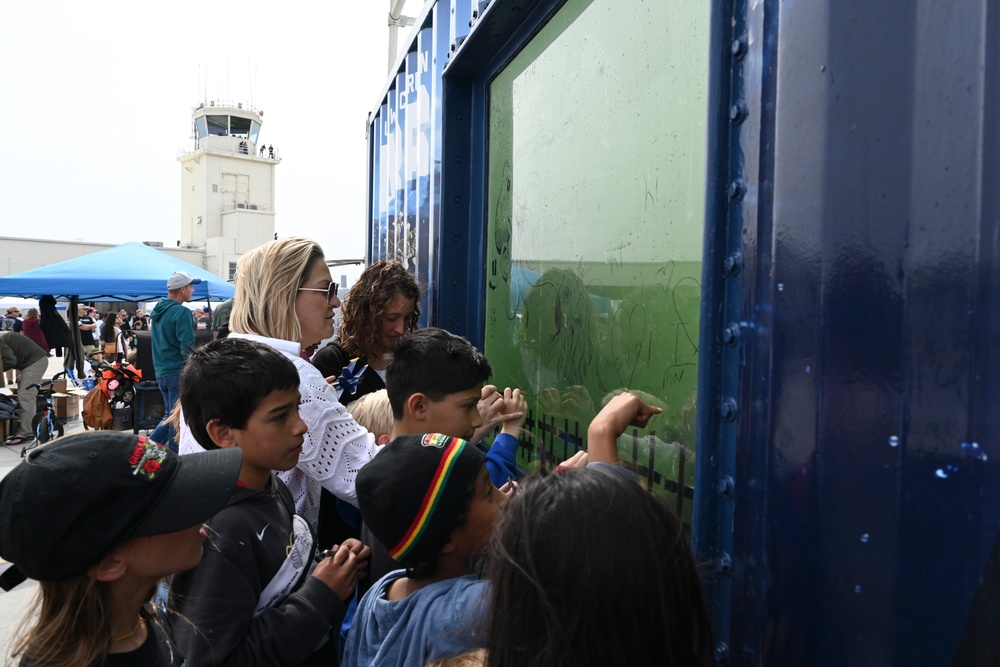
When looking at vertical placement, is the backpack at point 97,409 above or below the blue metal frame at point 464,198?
below

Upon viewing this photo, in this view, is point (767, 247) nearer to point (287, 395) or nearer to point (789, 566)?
point (789, 566)

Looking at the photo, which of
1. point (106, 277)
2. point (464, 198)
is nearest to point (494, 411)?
point (464, 198)

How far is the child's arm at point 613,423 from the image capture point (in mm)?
1308

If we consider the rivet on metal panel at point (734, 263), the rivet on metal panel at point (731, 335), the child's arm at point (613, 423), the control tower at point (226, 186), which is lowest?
the child's arm at point (613, 423)

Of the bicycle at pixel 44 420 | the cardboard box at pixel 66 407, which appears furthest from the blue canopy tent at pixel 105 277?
the bicycle at pixel 44 420

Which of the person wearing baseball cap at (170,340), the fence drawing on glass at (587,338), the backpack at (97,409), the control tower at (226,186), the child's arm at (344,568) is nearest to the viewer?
the fence drawing on glass at (587,338)

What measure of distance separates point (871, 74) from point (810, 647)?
26.8 inches

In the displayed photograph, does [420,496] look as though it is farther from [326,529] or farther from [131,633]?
[326,529]

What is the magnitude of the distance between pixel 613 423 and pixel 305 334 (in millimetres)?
1094

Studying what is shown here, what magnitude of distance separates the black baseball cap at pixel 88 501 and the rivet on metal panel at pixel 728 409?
851 mm

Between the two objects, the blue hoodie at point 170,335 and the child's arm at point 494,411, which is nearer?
the child's arm at point 494,411

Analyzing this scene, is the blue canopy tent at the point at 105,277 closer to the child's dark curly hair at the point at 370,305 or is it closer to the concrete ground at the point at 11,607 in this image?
the concrete ground at the point at 11,607

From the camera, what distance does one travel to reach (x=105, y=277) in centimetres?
891

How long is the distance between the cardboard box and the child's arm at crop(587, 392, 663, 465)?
333 inches
